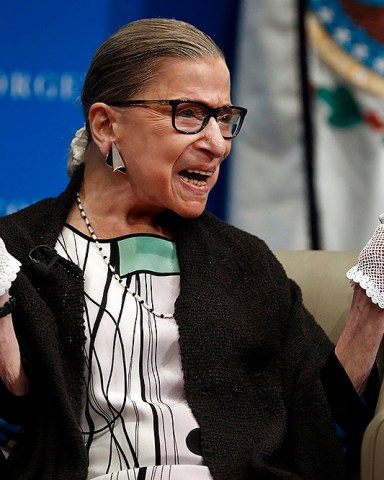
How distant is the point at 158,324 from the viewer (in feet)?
6.07

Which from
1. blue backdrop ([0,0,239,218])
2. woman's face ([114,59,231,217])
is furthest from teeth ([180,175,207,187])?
blue backdrop ([0,0,239,218])

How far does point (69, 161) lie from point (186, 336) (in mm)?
477

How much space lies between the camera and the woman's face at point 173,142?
74.5 inches

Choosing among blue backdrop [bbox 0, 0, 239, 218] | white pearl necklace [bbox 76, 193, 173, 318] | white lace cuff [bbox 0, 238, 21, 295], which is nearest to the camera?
white lace cuff [bbox 0, 238, 21, 295]

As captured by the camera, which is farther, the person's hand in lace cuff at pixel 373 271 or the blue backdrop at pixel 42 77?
the blue backdrop at pixel 42 77

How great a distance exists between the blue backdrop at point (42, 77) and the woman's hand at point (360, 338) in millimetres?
1292

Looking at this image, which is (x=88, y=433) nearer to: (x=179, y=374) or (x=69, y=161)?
(x=179, y=374)

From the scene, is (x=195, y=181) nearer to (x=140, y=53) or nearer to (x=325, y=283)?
(x=140, y=53)

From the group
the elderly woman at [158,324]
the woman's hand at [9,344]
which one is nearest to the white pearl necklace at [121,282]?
the elderly woman at [158,324]

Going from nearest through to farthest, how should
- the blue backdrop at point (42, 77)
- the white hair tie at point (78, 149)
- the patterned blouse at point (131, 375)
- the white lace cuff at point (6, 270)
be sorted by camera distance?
the white lace cuff at point (6, 270)
the patterned blouse at point (131, 375)
the white hair tie at point (78, 149)
the blue backdrop at point (42, 77)

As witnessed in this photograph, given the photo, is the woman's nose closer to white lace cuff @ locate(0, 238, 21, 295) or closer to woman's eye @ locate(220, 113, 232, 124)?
woman's eye @ locate(220, 113, 232, 124)

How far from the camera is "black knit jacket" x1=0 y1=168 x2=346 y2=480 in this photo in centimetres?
176

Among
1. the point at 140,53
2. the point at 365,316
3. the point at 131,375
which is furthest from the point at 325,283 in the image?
the point at 140,53

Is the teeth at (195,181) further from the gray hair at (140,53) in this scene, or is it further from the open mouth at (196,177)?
the gray hair at (140,53)
